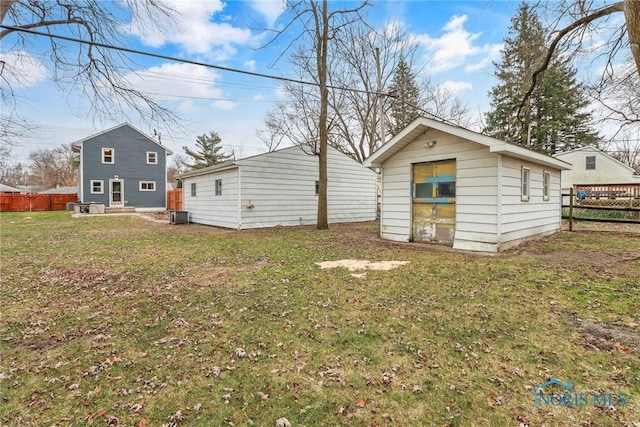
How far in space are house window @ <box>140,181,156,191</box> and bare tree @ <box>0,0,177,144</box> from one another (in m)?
21.4

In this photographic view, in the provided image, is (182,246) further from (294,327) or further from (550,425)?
(550,425)

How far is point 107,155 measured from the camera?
2381 centimetres

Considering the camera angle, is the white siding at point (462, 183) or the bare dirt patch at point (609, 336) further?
the white siding at point (462, 183)

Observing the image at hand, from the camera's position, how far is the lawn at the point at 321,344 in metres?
2.15

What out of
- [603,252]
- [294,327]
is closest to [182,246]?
[294,327]

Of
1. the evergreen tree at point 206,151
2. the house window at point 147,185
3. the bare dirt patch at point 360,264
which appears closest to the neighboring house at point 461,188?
the bare dirt patch at point 360,264

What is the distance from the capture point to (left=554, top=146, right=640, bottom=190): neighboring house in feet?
72.8

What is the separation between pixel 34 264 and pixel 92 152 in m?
20.9

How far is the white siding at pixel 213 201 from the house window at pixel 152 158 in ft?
35.3

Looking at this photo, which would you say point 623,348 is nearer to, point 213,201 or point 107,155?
point 213,201

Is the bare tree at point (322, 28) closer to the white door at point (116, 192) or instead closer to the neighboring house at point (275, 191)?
the neighboring house at point (275, 191)

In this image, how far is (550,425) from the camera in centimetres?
196

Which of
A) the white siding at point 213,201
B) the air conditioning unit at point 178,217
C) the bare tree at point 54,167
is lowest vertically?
the air conditioning unit at point 178,217

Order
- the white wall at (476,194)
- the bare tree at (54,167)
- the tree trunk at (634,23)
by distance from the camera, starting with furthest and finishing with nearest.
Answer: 1. the bare tree at (54,167)
2. the white wall at (476,194)
3. the tree trunk at (634,23)
